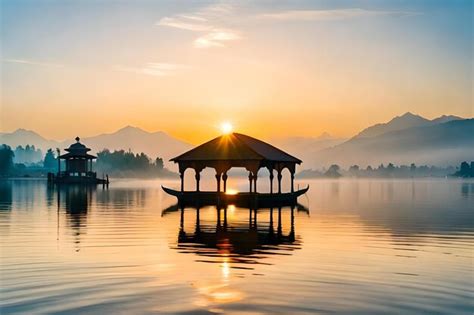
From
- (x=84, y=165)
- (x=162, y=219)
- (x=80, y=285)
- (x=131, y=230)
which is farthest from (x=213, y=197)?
(x=84, y=165)

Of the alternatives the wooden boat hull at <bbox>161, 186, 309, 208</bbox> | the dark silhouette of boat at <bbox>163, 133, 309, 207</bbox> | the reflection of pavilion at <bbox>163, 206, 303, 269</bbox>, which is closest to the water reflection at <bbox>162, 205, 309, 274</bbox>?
the reflection of pavilion at <bbox>163, 206, 303, 269</bbox>

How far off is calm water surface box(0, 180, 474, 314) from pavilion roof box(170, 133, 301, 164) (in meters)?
19.2

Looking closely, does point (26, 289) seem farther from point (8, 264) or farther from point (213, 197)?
point (213, 197)

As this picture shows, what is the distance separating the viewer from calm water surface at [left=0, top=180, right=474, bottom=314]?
14820mm

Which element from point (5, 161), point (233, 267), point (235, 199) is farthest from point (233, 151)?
point (5, 161)

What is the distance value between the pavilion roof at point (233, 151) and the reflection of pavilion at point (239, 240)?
1511cm

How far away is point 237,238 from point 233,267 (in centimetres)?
908

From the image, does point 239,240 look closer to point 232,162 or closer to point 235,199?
point 235,199

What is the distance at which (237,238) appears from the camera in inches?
1143

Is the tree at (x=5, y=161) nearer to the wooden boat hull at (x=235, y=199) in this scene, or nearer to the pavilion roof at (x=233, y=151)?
the wooden boat hull at (x=235, y=199)

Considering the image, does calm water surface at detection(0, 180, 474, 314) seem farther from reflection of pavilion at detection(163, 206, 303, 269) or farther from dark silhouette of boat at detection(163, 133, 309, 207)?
dark silhouette of boat at detection(163, 133, 309, 207)

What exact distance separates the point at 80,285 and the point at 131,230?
596 inches

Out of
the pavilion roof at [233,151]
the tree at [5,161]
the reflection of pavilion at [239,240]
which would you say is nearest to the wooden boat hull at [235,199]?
the pavilion roof at [233,151]

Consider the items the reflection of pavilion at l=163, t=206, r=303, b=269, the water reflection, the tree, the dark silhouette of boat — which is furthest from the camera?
the tree
